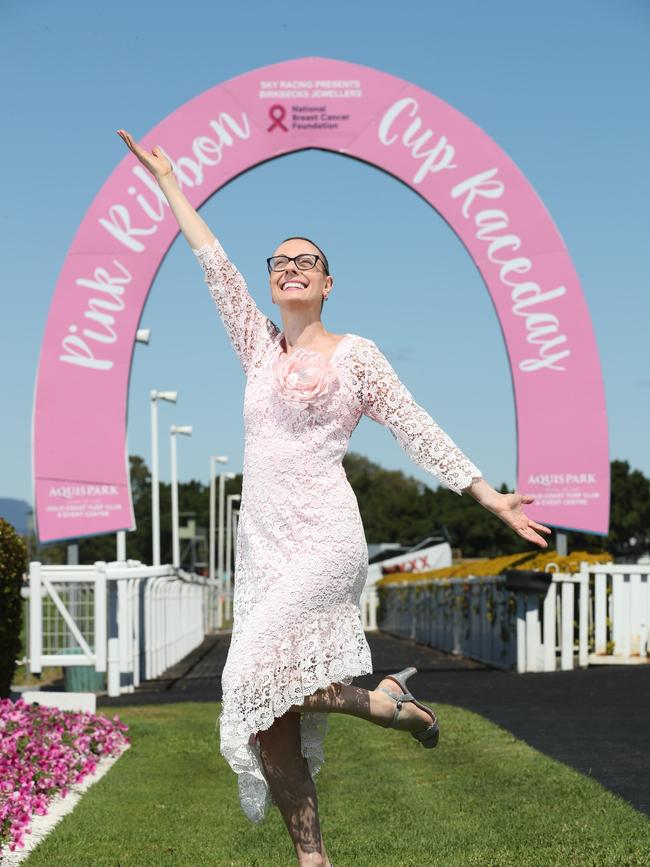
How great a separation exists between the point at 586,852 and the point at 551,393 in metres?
9.22

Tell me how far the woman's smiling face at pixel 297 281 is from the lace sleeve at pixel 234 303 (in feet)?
0.36

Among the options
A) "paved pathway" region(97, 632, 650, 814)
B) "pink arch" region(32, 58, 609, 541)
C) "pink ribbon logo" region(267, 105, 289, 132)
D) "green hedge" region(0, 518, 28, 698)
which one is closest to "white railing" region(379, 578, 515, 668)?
"paved pathway" region(97, 632, 650, 814)

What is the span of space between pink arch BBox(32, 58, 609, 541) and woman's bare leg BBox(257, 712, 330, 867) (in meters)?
9.60

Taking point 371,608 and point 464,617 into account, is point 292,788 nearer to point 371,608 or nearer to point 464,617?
point 464,617

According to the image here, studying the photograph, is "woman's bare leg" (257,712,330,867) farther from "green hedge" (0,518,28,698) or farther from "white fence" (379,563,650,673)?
"white fence" (379,563,650,673)

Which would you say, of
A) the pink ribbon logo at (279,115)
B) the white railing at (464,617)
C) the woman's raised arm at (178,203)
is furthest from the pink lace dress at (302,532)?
the white railing at (464,617)

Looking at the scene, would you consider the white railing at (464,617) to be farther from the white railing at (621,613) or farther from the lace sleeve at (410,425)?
the lace sleeve at (410,425)

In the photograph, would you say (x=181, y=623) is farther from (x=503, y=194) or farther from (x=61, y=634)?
(x=503, y=194)

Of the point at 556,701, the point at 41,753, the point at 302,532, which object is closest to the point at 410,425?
the point at 302,532

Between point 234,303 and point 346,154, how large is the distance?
10.1 metres

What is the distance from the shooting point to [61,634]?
13945mm

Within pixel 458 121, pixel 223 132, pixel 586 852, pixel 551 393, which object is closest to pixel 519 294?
pixel 551 393

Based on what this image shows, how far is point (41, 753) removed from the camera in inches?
295

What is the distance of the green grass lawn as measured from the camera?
5.05 meters
